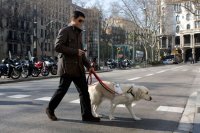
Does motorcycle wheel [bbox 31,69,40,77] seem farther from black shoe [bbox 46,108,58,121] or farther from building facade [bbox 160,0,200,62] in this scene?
building facade [bbox 160,0,200,62]

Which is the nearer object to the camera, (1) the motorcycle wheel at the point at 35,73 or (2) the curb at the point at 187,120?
(2) the curb at the point at 187,120

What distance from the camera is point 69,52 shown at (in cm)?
702

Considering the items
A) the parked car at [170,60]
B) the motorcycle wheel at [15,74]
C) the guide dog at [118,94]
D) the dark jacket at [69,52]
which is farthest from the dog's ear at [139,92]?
the parked car at [170,60]

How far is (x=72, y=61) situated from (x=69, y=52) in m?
0.21

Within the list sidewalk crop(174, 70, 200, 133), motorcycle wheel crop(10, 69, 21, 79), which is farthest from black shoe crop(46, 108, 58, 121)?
motorcycle wheel crop(10, 69, 21, 79)

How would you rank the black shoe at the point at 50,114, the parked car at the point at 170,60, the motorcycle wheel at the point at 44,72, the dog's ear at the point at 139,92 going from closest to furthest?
the black shoe at the point at 50,114 → the dog's ear at the point at 139,92 → the motorcycle wheel at the point at 44,72 → the parked car at the point at 170,60

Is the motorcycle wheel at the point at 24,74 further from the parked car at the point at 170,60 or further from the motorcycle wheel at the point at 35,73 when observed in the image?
the parked car at the point at 170,60

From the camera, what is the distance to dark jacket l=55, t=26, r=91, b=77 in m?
7.06

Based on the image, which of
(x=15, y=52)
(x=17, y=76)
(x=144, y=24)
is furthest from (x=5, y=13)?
(x=17, y=76)

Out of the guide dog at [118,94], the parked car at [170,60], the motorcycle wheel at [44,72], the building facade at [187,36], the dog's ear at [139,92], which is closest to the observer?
the guide dog at [118,94]

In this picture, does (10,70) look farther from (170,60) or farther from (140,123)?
(170,60)

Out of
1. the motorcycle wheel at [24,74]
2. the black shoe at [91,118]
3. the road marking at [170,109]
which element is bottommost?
the road marking at [170,109]

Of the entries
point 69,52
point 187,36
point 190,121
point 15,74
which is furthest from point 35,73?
point 187,36

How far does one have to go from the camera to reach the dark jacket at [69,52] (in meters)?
7.06
